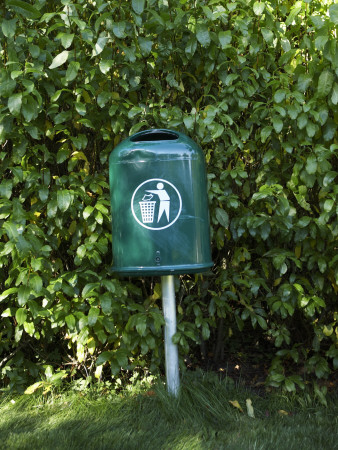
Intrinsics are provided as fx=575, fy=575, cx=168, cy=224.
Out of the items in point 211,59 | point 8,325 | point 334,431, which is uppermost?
point 211,59

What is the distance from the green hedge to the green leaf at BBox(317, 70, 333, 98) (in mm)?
11

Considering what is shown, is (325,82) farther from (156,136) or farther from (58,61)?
(58,61)

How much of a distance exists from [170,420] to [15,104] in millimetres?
1778

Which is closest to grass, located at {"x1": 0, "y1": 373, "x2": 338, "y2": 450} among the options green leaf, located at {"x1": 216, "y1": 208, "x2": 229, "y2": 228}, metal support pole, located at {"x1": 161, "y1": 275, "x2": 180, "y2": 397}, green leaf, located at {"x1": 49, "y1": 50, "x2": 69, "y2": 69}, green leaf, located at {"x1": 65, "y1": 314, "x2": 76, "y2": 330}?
metal support pole, located at {"x1": 161, "y1": 275, "x2": 180, "y2": 397}

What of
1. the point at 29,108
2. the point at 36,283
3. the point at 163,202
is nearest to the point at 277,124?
the point at 163,202

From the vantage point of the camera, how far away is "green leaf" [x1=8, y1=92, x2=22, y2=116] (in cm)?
284

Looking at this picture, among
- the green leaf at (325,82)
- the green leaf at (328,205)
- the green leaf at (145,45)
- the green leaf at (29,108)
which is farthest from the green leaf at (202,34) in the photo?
the green leaf at (328,205)

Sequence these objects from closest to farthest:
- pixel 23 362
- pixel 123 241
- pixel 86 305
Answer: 1. pixel 123 241
2. pixel 86 305
3. pixel 23 362

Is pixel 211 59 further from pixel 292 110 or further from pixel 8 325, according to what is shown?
pixel 8 325

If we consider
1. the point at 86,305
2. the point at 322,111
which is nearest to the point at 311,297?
the point at 322,111

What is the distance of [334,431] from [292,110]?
1.69 metres

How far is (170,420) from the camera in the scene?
2.95 metres

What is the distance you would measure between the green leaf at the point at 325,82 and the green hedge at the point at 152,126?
1 cm

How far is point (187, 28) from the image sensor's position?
10.6ft
